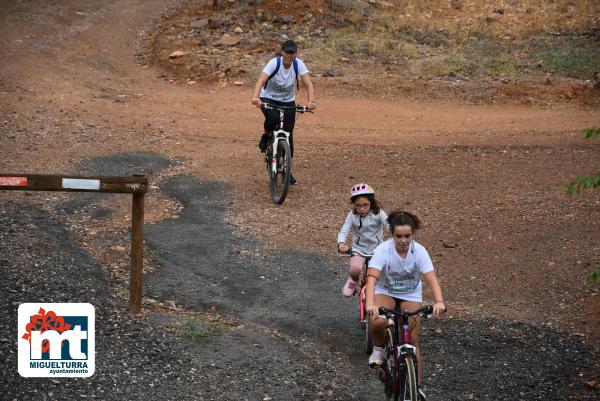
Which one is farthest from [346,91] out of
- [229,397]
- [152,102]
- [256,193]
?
[229,397]

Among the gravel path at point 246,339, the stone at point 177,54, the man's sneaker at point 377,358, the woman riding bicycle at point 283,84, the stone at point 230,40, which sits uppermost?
the stone at point 230,40

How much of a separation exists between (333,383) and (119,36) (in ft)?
62.3

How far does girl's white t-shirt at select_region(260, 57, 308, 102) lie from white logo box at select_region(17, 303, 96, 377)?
205 inches

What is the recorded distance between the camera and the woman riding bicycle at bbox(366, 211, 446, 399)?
21.4ft

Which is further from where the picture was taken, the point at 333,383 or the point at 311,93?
the point at 311,93

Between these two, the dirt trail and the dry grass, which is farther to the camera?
the dry grass

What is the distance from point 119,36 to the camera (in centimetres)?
2448

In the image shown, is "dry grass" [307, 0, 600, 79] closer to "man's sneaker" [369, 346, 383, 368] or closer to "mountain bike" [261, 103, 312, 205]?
"mountain bike" [261, 103, 312, 205]

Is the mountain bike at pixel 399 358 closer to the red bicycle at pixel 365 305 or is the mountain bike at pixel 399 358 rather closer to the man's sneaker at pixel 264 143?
the red bicycle at pixel 365 305

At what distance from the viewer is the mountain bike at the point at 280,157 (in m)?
12.1

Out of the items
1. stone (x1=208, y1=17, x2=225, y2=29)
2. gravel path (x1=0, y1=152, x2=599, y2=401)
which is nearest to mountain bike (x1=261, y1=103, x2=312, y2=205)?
gravel path (x1=0, y1=152, x2=599, y2=401)

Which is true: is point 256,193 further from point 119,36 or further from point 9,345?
point 119,36

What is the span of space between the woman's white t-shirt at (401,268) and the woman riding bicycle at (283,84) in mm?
5584

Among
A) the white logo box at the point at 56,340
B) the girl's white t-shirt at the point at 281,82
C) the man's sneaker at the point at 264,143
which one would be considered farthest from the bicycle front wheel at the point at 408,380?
the man's sneaker at the point at 264,143
